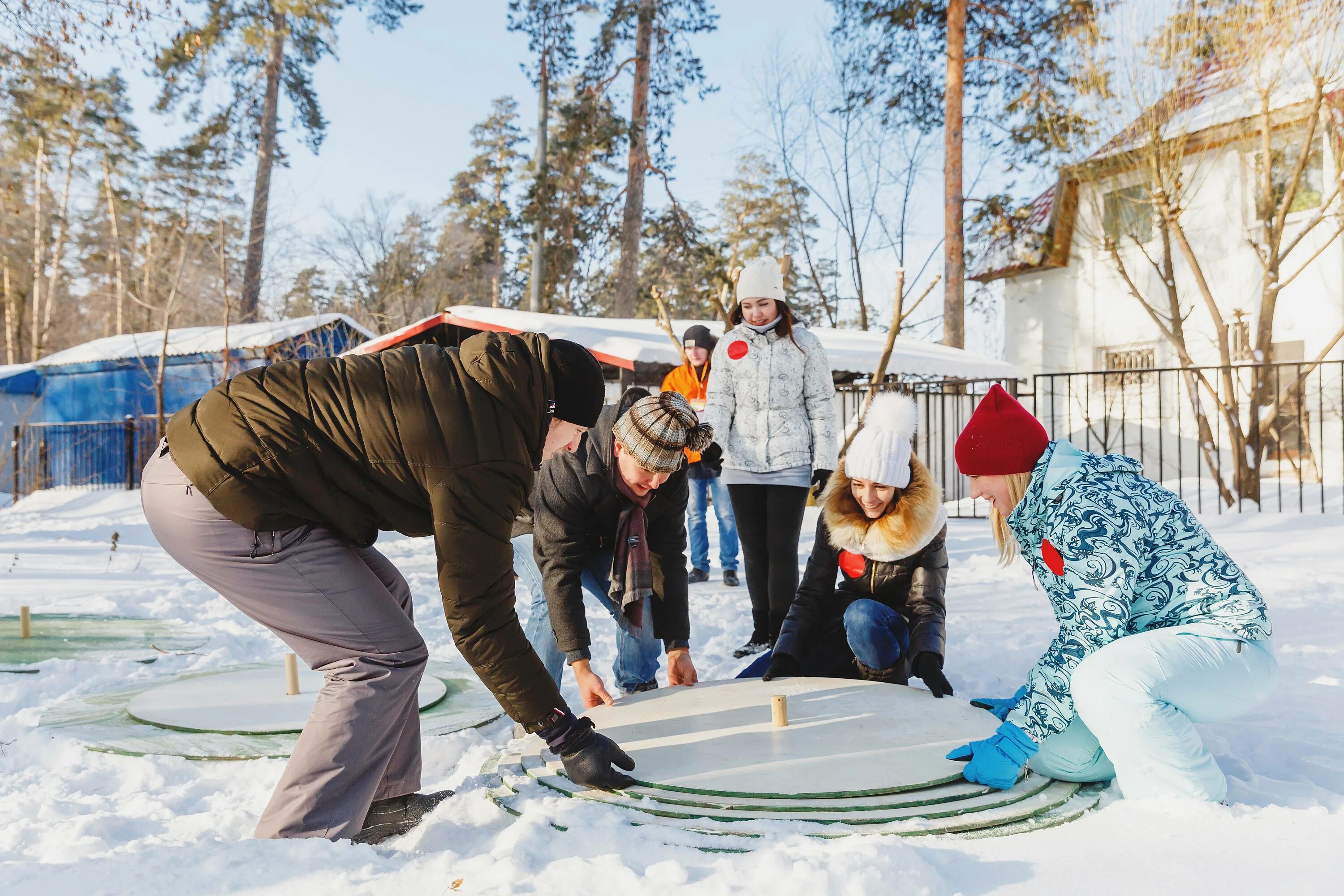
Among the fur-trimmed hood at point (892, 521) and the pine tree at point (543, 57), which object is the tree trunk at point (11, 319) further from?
the fur-trimmed hood at point (892, 521)

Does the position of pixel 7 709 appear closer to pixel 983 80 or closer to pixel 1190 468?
pixel 1190 468

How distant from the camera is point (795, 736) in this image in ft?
9.91

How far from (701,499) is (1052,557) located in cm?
415

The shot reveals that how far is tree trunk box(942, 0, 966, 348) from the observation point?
14555 mm

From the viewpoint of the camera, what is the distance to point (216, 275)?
26719mm

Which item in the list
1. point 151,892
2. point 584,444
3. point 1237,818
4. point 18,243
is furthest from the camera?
point 18,243

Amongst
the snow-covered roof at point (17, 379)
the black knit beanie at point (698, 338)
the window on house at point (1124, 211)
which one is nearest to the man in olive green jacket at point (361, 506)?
the black knit beanie at point (698, 338)

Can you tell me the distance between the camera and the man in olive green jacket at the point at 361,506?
→ 6.77 feet

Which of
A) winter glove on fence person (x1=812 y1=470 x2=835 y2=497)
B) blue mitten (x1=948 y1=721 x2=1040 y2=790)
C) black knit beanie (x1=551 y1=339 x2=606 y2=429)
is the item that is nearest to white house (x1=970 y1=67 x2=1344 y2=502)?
winter glove on fence person (x1=812 y1=470 x2=835 y2=497)

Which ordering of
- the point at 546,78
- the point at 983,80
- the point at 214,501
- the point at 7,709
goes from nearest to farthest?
the point at 214,501 < the point at 7,709 < the point at 983,80 < the point at 546,78

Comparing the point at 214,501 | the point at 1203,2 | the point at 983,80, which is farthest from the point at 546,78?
the point at 214,501

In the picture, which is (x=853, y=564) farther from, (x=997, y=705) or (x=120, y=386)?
(x=120, y=386)

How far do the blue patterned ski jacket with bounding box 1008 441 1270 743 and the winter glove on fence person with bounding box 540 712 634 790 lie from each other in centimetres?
118

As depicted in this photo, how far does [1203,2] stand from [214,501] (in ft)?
35.8
